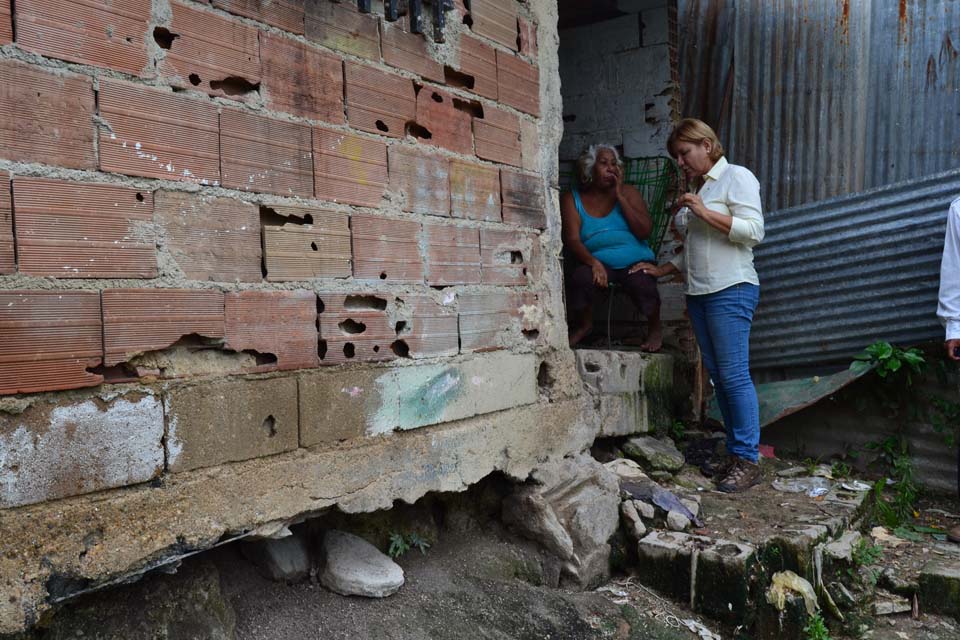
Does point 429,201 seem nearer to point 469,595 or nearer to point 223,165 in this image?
point 223,165

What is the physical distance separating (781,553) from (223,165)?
255 cm

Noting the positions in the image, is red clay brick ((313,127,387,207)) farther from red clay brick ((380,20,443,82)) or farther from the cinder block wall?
red clay brick ((380,20,443,82))

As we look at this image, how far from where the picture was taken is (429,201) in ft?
8.70

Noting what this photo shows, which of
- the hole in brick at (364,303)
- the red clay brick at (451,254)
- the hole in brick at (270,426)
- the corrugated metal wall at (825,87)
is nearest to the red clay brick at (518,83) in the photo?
the red clay brick at (451,254)

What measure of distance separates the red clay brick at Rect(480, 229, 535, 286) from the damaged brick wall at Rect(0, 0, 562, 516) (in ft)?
0.04

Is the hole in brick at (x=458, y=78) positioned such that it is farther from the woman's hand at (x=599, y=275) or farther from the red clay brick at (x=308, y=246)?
the woman's hand at (x=599, y=275)

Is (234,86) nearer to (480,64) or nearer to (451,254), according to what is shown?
(451,254)

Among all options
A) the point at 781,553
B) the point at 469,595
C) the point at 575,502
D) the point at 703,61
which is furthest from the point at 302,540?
the point at 703,61

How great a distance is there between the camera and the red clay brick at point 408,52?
99.0 inches

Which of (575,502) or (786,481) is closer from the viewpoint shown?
(575,502)

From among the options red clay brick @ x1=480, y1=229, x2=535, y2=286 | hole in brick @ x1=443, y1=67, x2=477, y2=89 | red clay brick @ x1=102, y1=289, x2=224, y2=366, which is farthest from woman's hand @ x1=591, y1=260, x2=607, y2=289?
red clay brick @ x1=102, y1=289, x2=224, y2=366

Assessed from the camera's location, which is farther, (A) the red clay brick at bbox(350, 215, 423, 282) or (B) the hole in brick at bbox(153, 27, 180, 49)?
(A) the red clay brick at bbox(350, 215, 423, 282)

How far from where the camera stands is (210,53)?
202cm

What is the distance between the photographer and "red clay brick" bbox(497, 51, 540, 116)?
118 inches
